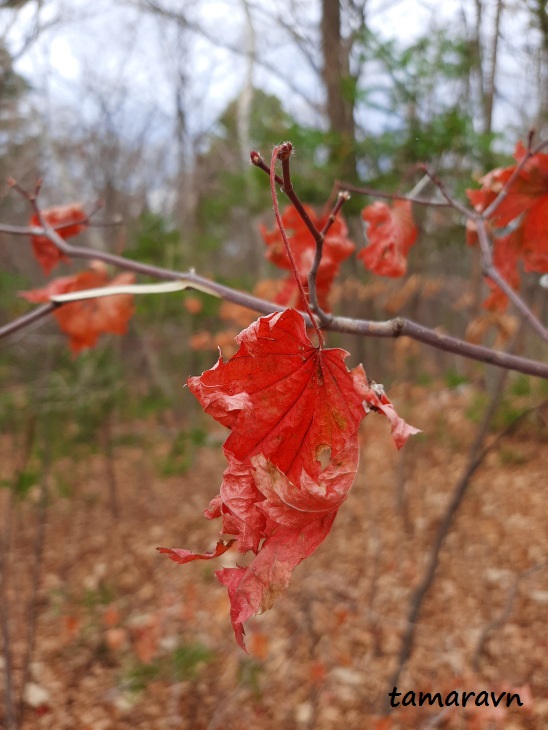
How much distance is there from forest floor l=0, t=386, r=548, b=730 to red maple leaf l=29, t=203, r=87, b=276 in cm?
129

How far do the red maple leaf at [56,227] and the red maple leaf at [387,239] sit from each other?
742 millimetres

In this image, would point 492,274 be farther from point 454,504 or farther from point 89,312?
point 89,312

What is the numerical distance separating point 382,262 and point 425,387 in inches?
251

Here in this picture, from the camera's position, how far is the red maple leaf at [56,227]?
1347 mm

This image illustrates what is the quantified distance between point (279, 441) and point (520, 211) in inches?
32.9

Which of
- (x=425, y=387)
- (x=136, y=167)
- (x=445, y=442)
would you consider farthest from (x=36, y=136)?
(x=445, y=442)

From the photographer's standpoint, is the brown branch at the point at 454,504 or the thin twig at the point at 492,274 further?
the brown branch at the point at 454,504

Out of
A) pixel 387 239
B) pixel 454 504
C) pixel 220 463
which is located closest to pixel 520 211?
pixel 387 239

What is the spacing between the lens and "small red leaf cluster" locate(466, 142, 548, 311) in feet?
3.67

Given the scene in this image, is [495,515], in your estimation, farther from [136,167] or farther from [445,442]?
[136,167]

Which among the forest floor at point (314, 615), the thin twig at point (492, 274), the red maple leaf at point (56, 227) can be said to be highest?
the red maple leaf at point (56, 227)

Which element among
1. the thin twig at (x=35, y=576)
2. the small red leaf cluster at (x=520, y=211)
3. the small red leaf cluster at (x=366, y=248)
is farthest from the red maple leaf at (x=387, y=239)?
the thin twig at (x=35, y=576)

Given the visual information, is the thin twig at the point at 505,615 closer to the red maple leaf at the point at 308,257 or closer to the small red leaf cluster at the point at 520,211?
the small red leaf cluster at the point at 520,211

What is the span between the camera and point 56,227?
1365 millimetres
